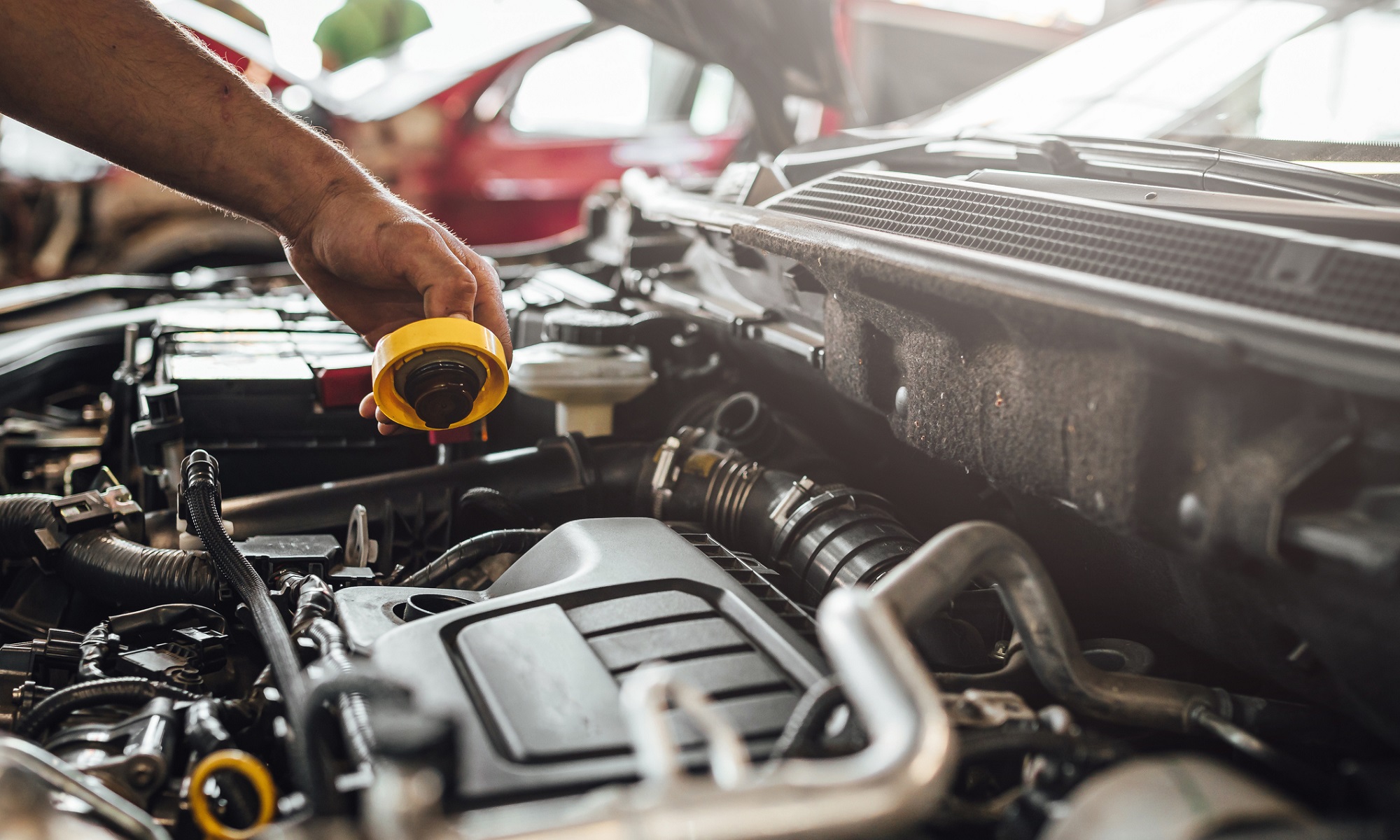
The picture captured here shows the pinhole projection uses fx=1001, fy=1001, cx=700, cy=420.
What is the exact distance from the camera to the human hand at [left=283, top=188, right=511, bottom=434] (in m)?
1.22

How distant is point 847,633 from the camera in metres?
0.64

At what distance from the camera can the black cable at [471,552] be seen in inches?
47.5

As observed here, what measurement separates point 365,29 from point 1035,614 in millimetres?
4018

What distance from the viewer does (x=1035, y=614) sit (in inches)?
33.8

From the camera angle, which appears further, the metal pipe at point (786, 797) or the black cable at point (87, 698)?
the black cable at point (87, 698)

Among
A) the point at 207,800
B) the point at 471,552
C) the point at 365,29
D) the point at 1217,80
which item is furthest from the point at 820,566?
Result: the point at 365,29

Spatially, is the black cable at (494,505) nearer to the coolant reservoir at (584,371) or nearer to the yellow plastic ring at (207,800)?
the coolant reservoir at (584,371)

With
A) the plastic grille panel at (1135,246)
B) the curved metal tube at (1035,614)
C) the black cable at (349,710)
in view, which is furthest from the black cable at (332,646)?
the plastic grille panel at (1135,246)

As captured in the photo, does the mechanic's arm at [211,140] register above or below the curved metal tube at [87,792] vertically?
above

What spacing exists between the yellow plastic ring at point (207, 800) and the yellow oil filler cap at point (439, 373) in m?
0.45

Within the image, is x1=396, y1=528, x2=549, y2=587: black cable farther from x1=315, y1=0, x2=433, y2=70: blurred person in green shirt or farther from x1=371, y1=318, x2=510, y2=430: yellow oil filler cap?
x1=315, y1=0, x2=433, y2=70: blurred person in green shirt

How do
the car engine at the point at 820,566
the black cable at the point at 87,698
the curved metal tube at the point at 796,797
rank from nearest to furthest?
the curved metal tube at the point at 796,797, the car engine at the point at 820,566, the black cable at the point at 87,698

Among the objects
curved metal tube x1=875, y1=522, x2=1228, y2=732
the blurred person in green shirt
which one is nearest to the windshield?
curved metal tube x1=875, y1=522, x2=1228, y2=732

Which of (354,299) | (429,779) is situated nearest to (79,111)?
(354,299)
